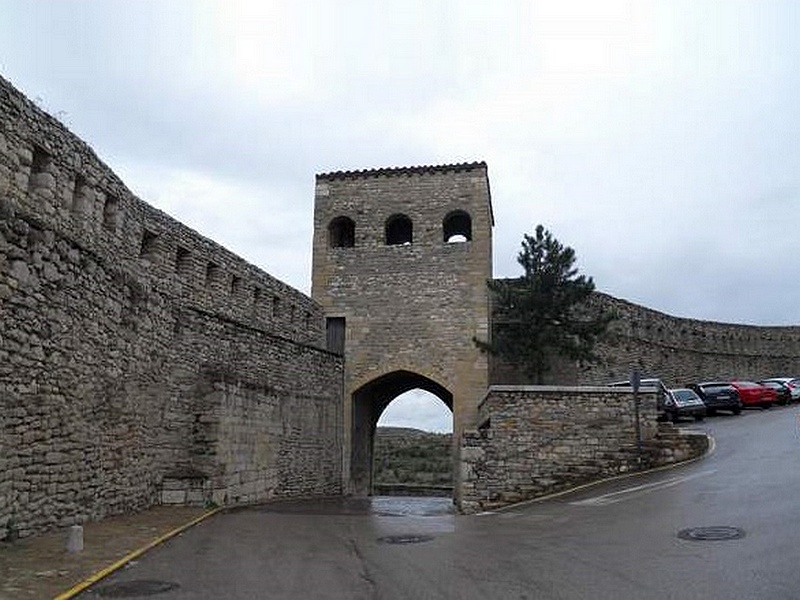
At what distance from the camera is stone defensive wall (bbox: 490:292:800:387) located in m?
30.4

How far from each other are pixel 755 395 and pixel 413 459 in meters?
19.2

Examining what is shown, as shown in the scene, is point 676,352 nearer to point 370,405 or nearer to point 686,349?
point 686,349

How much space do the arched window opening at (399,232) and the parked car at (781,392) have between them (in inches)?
645

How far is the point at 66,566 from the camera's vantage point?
8.02 m

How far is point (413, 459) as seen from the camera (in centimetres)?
4350

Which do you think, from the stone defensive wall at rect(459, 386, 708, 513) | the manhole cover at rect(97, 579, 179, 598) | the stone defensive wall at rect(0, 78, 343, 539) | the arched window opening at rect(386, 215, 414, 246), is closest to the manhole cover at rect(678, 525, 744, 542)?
the manhole cover at rect(97, 579, 179, 598)

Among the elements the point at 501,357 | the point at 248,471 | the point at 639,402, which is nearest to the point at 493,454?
the point at 639,402

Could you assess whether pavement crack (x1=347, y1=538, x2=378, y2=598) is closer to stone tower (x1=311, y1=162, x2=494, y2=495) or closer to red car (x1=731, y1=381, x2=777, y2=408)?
stone tower (x1=311, y1=162, x2=494, y2=495)

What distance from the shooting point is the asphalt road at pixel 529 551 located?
22.5 ft

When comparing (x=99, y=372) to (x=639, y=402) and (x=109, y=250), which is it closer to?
(x=109, y=250)

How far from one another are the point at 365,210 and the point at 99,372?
17.6m

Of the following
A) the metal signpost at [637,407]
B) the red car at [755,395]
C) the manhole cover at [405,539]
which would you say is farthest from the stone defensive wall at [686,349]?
the manhole cover at [405,539]

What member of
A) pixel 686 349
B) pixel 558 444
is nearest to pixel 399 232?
pixel 558 444

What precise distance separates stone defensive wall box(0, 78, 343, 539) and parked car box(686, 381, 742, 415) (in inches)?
583
